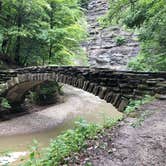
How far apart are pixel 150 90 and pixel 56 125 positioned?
6019 millimetres

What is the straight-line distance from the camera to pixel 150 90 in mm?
6465

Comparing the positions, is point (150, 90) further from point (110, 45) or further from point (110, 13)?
point (110, 45)

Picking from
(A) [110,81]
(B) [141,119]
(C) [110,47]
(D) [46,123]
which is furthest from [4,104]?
(C) [110,47]

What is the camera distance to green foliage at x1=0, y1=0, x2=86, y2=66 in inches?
565

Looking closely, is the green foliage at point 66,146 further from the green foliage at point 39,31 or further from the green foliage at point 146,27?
the green foliage at point 39,31

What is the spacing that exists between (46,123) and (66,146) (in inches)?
331

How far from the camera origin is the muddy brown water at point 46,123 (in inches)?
371

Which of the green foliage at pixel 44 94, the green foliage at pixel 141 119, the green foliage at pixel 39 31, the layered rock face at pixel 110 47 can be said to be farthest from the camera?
the layered rock face at pixel 110 47

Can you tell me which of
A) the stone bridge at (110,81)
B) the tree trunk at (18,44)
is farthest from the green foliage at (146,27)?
the tree trunk at (18,44)

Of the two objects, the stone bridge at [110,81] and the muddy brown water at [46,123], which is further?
the muddy brown water at [46,123]

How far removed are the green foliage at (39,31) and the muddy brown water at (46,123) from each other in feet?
9.61

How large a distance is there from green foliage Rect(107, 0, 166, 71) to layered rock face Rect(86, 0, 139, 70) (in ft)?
48.8

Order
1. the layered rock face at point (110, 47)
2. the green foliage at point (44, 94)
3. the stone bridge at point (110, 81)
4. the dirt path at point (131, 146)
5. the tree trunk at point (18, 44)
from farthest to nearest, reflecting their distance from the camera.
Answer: the layered rock face at point (110, 47) → the green foliage at point (44, 94) → the tree trunk at point (18, 44) → the stone bridge at point (110, 81) → the dirt path at point (131, 146)

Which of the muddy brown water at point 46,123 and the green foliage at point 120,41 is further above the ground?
the green foliage at point 120,41
